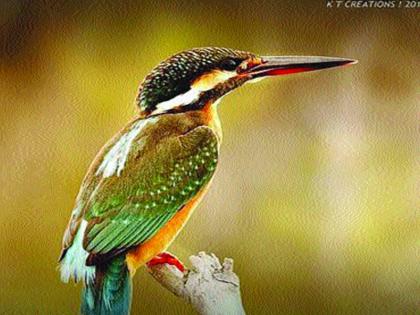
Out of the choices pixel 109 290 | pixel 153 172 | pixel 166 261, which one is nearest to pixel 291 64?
pixel 153 172

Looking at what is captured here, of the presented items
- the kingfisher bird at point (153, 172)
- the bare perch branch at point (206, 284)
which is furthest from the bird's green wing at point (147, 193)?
the bare perch branch at point (206, 284)

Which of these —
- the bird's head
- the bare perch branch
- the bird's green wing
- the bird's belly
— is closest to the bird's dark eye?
the bird's head

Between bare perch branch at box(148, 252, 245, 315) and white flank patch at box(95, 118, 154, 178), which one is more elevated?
white flank patch at box(95, 118, 154, 178)

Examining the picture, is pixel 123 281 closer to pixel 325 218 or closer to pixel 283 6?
pixel 325 218

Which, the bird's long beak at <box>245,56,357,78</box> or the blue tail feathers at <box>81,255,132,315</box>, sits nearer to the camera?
the blue tail feathers at <box>81,255,132,315</box>

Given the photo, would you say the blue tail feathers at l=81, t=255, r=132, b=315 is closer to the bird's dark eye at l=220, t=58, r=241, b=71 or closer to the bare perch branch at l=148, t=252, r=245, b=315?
the bare perch branch at l=148, t=252, r=245, b=315

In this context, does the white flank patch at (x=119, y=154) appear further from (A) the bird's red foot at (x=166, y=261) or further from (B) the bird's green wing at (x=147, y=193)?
(A) the bird's red foot at (x=166, y=261)
